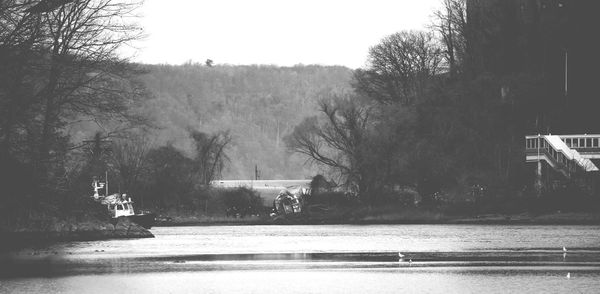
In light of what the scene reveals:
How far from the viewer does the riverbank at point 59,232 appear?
5956cm

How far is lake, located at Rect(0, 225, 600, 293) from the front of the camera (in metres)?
37.8

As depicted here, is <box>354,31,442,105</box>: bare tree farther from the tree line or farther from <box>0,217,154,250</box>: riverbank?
<box>0,217,154,250</box>: riverbank

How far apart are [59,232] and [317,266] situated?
836 inches

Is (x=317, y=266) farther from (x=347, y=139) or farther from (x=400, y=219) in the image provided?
(x=347, y=139)

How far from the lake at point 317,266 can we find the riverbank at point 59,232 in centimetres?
62

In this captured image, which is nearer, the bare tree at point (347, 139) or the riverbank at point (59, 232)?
the riverbank at point (59, 232)

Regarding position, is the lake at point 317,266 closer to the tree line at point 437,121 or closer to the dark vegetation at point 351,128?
the dark vegetation at point 351,128

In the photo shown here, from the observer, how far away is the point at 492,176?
3851 inches

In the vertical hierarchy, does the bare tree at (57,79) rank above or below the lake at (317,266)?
above

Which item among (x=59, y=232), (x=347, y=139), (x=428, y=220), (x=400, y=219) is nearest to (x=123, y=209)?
(x=400, y=219)

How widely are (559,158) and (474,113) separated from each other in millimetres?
7209

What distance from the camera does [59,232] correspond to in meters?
64.8

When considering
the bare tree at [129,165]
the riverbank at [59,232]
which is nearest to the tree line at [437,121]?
the bare tree at [129,165]

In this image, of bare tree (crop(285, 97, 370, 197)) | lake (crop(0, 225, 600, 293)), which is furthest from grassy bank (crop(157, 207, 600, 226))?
lake (crop(0, 225, 600, 293))
